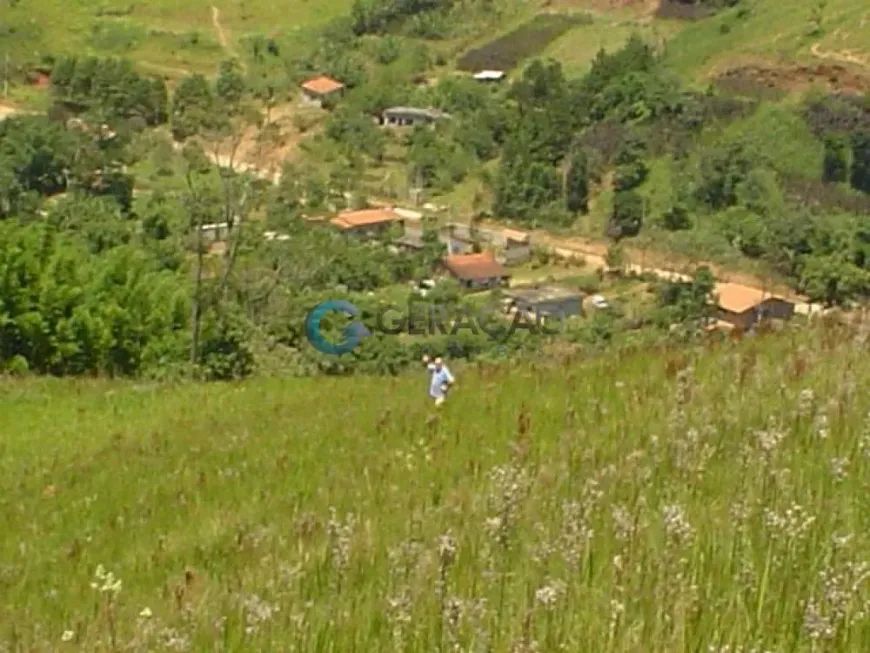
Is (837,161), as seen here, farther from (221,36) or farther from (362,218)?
(221,36)

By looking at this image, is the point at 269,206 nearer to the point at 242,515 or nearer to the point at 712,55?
the point at 712,55

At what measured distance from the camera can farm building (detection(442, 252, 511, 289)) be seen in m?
43.2

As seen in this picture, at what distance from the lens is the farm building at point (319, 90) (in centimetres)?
6450

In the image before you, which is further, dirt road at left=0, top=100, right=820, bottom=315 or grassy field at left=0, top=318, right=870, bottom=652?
dirt road at left=0, top=100, right=820, bottom=315

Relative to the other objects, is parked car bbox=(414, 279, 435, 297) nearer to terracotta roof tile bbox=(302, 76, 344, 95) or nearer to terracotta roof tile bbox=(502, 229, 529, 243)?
terracotta roof tile bbox=(502, 229, 529, 243)

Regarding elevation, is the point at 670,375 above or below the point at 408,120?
above

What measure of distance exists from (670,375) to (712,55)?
59.0 meters

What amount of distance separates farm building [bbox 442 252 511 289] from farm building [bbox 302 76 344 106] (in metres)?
22.1

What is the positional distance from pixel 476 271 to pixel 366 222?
679cm

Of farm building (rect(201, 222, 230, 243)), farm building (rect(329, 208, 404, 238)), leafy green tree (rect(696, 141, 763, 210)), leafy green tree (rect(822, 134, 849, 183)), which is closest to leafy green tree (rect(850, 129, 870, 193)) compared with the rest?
leafy green tree (rect(822, 134, 849, 183))

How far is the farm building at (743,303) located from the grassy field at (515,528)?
22.9 m

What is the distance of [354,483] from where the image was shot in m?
4.78

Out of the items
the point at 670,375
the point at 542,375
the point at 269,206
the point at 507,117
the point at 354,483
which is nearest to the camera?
the point at 354,483

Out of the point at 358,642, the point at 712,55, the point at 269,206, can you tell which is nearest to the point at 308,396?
the point at 358,642
